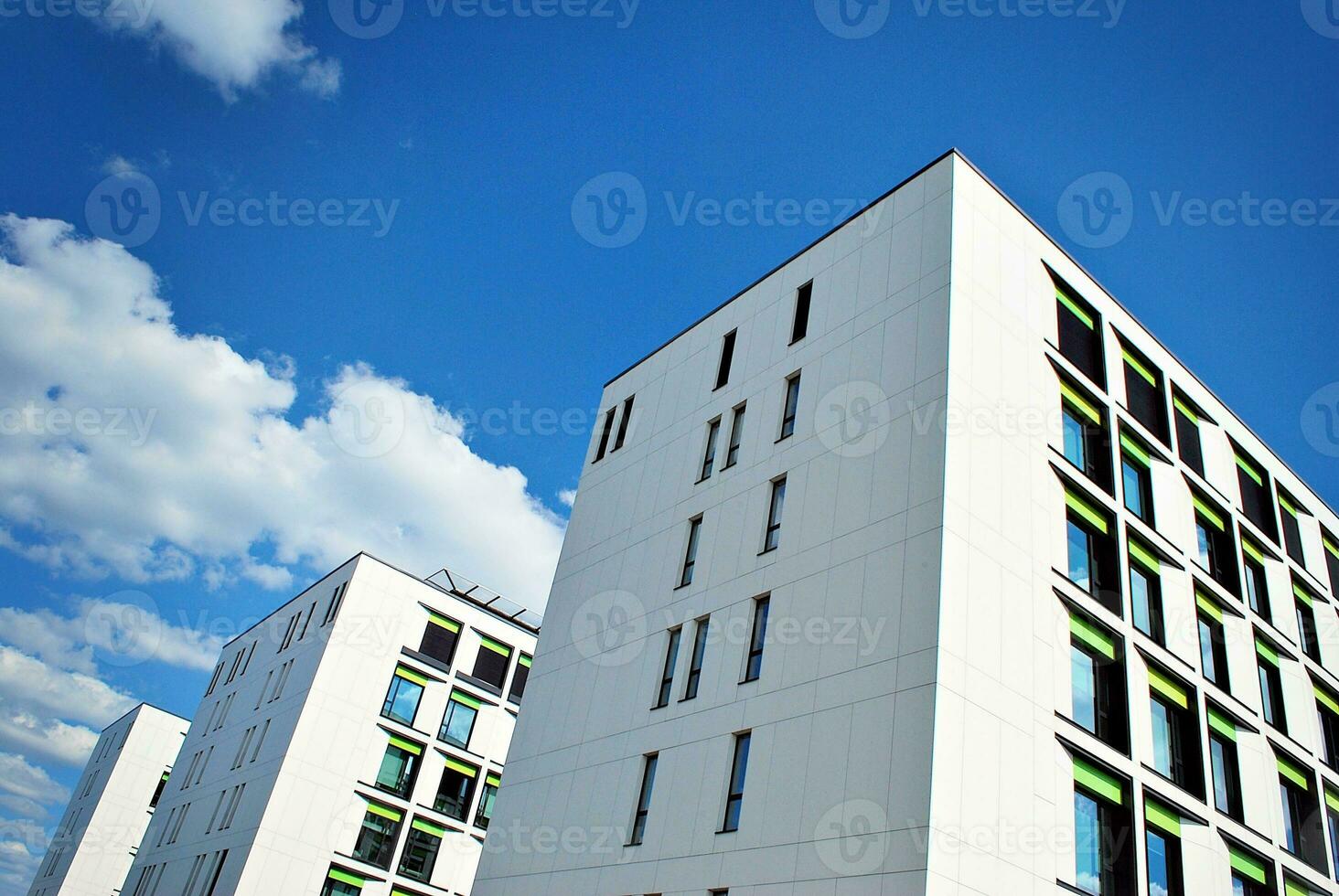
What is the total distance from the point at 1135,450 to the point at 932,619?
9706mm

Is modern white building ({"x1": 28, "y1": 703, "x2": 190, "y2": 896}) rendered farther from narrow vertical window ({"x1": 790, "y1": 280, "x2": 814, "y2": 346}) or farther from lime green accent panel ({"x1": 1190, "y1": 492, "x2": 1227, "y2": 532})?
lime green accent panel ({"x1": 1190, "y1": 492, "x2": 1227, "y2": 532})

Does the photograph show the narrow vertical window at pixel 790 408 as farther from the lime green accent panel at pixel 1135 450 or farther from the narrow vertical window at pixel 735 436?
the lime green accent panel at pixel 1135 450

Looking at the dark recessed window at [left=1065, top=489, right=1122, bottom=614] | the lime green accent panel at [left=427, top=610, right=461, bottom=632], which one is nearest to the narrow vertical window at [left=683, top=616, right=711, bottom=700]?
the dark recessed window at [left=1065, top=489, right=1122, bottom=614]

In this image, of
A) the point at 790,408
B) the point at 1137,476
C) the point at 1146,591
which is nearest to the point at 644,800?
the point at 790,408

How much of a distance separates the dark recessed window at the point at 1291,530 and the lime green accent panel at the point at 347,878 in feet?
115

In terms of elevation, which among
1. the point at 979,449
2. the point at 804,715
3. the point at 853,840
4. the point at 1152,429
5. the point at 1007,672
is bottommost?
the point at 853,840

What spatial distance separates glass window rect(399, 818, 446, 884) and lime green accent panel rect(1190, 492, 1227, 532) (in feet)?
105

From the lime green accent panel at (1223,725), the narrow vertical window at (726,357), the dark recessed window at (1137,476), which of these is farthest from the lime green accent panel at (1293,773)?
the narrow vertical window at (726,357)

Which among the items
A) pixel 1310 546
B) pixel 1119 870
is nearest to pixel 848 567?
pixel 1119 870

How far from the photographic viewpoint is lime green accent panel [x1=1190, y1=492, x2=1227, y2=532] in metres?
23.8

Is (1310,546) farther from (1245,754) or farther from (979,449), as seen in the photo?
(979,449)

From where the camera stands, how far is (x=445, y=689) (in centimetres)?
4316

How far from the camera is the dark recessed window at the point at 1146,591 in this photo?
19891 mm

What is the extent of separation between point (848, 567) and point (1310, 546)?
19123 mm
